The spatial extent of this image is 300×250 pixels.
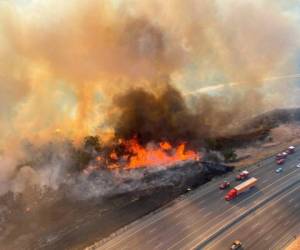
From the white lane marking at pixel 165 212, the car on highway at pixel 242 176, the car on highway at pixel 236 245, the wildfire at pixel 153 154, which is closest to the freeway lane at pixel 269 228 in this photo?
the car on highway at pixel 236 245

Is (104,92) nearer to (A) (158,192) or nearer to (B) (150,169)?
(B) (150,169)

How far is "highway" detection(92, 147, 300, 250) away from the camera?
52.8m

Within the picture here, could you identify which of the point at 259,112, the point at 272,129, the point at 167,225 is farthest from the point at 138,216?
the point at 259,112

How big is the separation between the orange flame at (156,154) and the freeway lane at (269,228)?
2568 centimetres

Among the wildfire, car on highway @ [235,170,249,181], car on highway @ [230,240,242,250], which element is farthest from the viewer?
the wildfire

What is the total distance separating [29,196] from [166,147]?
33444 millimetres

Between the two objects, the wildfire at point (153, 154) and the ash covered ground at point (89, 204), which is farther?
the wildfire at point (153, 154)

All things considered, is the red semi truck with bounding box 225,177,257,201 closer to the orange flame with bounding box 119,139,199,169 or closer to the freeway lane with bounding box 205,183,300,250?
the freeway lane with bounding box 205,183,300,250

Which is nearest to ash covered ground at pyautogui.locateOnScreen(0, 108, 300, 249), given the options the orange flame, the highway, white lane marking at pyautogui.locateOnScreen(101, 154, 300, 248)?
the orange flame

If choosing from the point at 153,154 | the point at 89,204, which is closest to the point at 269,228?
the point at 89,204

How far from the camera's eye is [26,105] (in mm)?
90875

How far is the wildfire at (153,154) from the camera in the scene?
266ft

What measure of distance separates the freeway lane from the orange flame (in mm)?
25684

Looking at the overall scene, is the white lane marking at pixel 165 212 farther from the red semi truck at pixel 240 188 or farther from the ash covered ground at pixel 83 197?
the red semi truck at pixel 240 188
